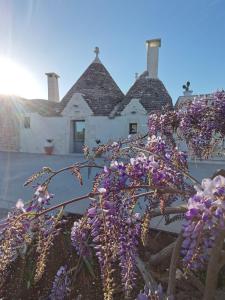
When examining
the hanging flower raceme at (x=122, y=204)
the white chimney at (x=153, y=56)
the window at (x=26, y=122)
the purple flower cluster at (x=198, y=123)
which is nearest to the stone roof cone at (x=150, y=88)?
the white chimney at (x=153, y=56)

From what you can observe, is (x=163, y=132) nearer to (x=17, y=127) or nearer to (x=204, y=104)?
(x=204, y=104)

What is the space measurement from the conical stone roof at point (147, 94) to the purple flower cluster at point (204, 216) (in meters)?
15.4

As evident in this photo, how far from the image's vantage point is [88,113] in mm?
17328

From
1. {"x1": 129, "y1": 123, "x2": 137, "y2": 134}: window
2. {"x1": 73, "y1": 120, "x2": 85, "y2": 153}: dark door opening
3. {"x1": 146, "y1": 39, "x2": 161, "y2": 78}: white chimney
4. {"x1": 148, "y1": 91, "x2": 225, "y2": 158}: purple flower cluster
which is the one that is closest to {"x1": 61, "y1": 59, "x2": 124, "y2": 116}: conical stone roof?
{"x1": 73, "y1": 120, "x2": 85, "y2": 153}: dark door opening

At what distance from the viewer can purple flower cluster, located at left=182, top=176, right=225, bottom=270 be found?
869 millimetres

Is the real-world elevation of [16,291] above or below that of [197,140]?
below

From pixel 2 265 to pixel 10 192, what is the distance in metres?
5.74

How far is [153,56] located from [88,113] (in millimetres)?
5127

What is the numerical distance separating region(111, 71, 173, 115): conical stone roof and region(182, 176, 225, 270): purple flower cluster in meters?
15.4

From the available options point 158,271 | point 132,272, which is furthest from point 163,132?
point 132,272

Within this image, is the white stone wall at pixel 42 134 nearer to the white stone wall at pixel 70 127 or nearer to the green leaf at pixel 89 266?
the white stone wall at pixel 70 127

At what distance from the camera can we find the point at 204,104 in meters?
2.44

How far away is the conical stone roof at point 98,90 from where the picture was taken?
17328 mm

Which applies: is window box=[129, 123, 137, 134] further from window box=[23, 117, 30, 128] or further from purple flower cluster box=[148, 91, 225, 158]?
purple flower cluster box=[148, 91, 225, 158]
